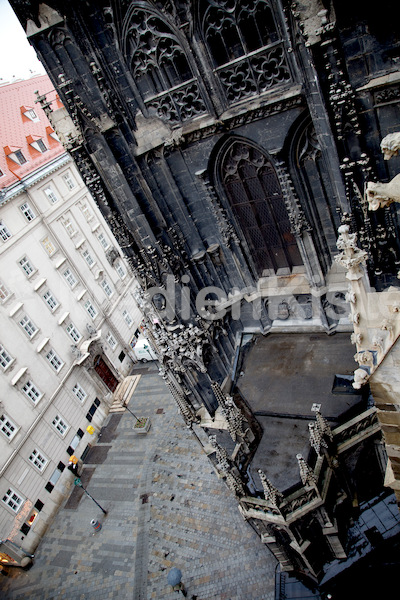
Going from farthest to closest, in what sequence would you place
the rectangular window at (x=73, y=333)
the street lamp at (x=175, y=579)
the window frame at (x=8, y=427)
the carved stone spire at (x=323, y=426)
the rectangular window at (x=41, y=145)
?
the rectangular window at (x=41, y=145), the rectangular window at (x=73, y=333), the window frame at (x=8, y=427), the street lamp at (x=175, y=579), the carved stone spire at (x=323, y=426)

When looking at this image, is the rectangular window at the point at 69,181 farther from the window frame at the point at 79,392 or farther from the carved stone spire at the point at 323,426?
the carved stone spire at the point at 323,426

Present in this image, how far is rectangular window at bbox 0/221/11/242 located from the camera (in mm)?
29169

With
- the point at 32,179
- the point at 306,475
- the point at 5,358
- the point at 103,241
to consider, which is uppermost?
the point at 32,179

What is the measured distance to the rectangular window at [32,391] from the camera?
Answer: 2859 centimetres

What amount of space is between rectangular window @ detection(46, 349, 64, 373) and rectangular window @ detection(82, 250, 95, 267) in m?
9.25

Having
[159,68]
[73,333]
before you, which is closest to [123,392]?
[73,333]

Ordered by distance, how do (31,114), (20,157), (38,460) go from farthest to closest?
(31,114)
(20,157)
(38,460)

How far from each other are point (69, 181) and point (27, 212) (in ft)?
21.6

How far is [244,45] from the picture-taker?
42.1 feet

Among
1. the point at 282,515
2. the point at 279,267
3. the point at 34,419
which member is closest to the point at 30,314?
the point at 34,419

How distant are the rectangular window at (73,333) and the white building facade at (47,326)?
11 cm

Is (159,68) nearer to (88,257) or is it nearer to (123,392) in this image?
(88,257)

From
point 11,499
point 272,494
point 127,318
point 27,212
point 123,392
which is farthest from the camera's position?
point 127,318

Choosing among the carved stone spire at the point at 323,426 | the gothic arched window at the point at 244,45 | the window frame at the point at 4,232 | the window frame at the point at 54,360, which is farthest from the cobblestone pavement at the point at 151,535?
the gothic arched window at the point at 244,45
